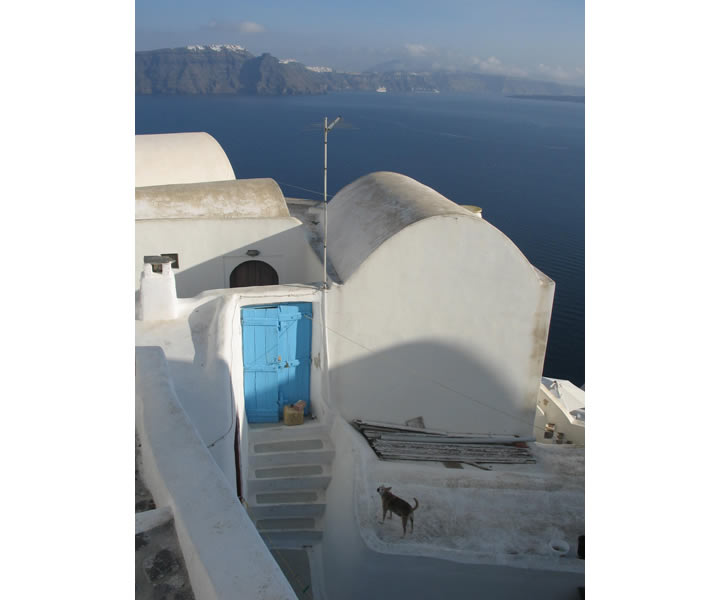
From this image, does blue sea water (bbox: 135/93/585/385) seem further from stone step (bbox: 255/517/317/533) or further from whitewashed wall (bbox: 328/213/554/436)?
stone step (bbox: 255/517/317/533)

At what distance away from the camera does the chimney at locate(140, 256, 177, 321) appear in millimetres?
10903

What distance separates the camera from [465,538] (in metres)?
9.77

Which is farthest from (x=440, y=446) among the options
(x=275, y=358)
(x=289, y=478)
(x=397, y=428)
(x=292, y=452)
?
(x=275, y=358)

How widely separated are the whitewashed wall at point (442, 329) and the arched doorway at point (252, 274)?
3274mm

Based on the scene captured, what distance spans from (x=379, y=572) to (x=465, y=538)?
138 centimetres

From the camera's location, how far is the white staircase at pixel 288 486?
1148cm

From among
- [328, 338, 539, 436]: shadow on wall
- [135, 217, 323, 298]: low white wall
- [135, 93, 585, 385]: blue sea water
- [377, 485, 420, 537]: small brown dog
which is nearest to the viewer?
[377, 485, 420, 537]: small brown dog

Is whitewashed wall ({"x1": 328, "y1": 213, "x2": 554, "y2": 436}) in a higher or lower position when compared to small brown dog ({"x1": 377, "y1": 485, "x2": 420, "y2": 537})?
higher

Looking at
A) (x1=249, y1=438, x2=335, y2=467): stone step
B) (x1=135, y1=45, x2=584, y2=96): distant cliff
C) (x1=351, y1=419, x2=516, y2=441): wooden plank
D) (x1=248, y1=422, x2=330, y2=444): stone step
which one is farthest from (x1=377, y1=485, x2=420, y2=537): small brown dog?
(x1=135, y1=45, x2=584, y2=96): distant cliff

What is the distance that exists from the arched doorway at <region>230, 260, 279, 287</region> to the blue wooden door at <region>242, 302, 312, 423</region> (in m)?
2.95
